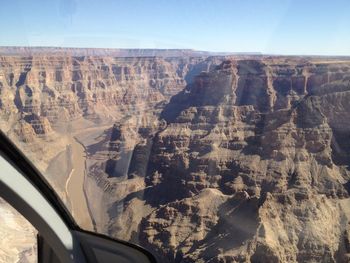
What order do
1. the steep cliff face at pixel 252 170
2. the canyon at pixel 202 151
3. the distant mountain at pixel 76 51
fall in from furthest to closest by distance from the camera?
the steep cliff face at pixel 252 170
the canyon at pixel 202 151
the distant mountain at pixel 76 51

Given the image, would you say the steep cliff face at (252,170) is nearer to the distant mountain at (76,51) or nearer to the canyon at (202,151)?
the canyon at (202,151)

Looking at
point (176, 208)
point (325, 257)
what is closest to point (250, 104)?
point (176, 208)

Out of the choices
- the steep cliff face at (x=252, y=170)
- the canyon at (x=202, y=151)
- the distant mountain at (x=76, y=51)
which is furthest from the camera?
the steep cliff face at (x=252, y=170)

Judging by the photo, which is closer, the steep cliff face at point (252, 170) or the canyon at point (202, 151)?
the canyon at point (202, 151)

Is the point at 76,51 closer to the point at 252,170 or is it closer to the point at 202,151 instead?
the point at 252,170

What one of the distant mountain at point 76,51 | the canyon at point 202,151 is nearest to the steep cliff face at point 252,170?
the canyon at point 202,151

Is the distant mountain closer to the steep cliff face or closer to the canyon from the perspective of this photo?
the canyon

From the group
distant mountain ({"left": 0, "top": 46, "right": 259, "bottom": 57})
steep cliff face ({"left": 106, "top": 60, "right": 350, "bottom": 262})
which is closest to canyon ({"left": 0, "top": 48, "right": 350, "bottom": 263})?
steep cliff face ({"left": 106, "top": 60, "right": 350, "bottom": 262})
